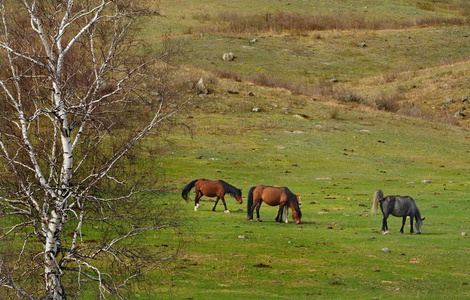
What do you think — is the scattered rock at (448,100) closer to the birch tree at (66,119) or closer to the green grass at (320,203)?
the green grass at (320,203)

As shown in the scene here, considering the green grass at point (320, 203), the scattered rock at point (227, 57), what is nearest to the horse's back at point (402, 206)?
the green grass at point (320, 203)

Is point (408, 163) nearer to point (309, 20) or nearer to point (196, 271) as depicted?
point (196, 271)

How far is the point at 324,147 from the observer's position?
5153 centimetres

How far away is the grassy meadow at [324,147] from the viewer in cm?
2014

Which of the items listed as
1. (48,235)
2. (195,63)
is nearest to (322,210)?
(48,235)

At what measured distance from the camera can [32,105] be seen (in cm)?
1578

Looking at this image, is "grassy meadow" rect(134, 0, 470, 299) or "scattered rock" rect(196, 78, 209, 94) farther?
"scattered rock" rect(196, 78, 209, 94)

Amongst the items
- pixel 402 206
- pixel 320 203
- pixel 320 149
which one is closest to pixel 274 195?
pixel 402 206

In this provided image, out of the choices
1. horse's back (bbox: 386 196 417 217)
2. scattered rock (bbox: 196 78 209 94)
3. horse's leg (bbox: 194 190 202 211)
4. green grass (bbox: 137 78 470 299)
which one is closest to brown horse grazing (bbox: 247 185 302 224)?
green grass (bbox: 137 78 470 299)

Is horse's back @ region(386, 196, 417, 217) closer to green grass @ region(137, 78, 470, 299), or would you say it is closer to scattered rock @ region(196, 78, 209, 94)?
green grass @ region(137, 78, 470, 299)

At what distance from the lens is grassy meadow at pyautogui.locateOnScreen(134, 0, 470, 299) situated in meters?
20.1

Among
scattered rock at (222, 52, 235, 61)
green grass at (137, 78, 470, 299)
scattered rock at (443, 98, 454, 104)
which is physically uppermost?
scattered rock at (222, 52, 235, 61)

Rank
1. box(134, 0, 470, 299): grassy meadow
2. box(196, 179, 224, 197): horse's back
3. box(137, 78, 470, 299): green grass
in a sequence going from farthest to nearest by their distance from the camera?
1. box(196, 179, 224, 197): horse's back
2. box(134, 0, 470, 299): grassy meadow
3. box(137, 78, 470, 299): green grass

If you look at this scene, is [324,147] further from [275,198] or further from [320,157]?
[275,198]
